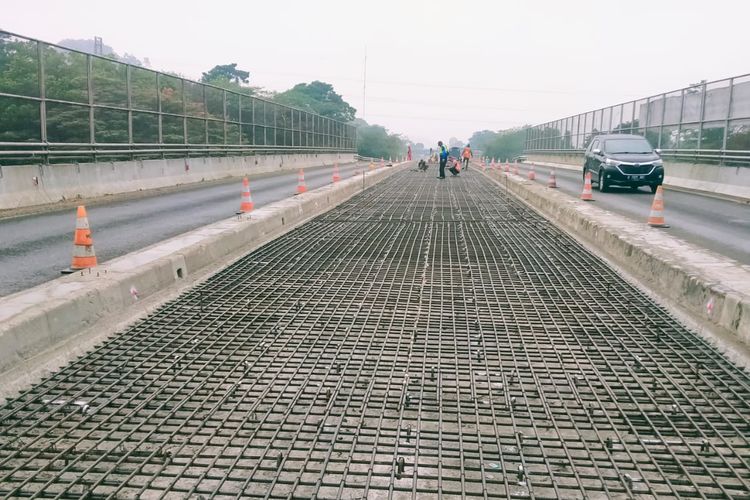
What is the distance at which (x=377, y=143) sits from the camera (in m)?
154

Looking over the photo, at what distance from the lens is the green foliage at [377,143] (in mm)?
148650

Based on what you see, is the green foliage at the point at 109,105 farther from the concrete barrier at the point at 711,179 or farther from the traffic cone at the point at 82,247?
the concrete barrier at the point at 711,179

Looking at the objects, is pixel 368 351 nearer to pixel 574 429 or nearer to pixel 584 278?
pixel 574 429

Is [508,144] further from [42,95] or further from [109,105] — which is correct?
[42,95]

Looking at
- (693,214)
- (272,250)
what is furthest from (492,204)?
(272,250)

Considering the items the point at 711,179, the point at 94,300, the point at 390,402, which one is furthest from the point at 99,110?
the point at 711,179

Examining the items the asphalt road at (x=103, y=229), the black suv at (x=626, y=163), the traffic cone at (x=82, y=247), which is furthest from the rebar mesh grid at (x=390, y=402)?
the black suv at (x=626, y=163)

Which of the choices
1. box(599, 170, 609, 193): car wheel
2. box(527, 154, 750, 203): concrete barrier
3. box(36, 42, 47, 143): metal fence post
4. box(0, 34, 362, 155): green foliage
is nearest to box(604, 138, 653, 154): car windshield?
box(599, 170, 609, 193): car wheel

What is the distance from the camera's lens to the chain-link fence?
20.8 metres

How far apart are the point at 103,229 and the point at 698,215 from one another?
11.9m

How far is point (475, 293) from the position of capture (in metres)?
Answer: 7.00

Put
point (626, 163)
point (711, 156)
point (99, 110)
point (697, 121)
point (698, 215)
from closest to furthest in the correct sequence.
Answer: point (698, 215)
point (99, 110)
point (626, 163)
point (711, 156)
point (697, 121)

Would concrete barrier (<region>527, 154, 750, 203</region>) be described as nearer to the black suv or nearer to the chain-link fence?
the chain-link fence

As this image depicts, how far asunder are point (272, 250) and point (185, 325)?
4.09 meters
